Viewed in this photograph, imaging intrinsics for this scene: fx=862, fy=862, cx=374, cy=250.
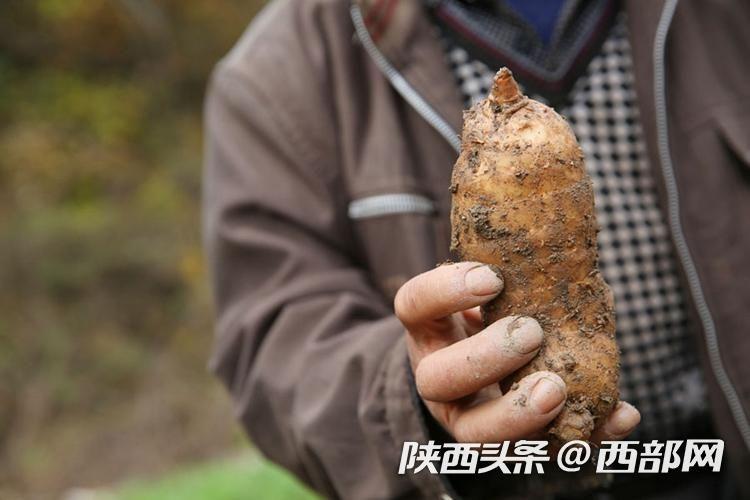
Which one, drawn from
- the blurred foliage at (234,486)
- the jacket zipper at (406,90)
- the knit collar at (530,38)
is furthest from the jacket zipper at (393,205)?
the blurred foliage at (234,486)

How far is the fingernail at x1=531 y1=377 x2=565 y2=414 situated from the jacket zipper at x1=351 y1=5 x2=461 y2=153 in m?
0.59

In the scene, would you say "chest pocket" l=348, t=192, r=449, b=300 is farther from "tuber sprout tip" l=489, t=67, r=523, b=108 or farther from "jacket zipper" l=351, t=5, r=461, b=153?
"tuber sprout tip" l=489, t=67, r=523, b=108

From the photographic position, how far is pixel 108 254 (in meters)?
7.96

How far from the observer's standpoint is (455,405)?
4.17 feet

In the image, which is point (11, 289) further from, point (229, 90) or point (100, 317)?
point (229, 90)

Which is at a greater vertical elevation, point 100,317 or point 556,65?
point 556,65

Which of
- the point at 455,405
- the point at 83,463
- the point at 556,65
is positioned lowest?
the point at 83,463

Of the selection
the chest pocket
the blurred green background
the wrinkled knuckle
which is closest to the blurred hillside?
the blurred green background

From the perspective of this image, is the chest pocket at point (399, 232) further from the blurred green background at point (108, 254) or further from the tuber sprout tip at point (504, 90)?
the blurred green background at point (108, 254)

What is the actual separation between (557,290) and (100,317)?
7.11 meters

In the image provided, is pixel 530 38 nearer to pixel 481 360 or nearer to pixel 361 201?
pixel 361 201

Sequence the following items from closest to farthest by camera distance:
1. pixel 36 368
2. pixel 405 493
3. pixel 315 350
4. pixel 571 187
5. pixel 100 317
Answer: pixel 571 187 < pixel 405 493 < pixel 315 350 < pixel 36 368 < pixel 100 317

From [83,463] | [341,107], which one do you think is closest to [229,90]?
[341,107]

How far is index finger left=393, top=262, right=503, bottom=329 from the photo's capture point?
3.66 ft
